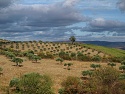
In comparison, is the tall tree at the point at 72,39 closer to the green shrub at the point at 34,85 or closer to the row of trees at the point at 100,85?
the row of trees at the point at 100,85

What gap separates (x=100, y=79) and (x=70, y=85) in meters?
6.74

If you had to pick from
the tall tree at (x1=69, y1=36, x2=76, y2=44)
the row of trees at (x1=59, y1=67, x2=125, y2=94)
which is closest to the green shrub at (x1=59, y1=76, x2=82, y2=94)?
the row of trees at (x1=59, y1=67, x2=125, y2=94)

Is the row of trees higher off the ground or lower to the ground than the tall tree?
lower

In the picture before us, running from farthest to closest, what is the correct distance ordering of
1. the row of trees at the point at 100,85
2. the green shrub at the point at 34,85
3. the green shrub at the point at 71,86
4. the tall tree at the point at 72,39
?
the tall tree at the point at 72,39 < the green shrub at the point at 71,86 < the row of trees at the point at 100,85 < the green shrub at the point at 34,85

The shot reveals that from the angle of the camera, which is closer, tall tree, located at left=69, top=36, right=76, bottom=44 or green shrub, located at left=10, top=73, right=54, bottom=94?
green shrub, located at left=10, top=73, right=54, bottom=94

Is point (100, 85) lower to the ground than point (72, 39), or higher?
lower

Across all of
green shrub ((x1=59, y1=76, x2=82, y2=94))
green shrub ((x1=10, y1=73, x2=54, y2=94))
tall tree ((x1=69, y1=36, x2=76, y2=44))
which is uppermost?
tall tree ((x1=69, y1=36, x2=76, y2=44))

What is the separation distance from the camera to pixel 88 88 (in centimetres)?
5941

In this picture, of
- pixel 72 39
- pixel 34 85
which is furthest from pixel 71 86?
pixel 72 39

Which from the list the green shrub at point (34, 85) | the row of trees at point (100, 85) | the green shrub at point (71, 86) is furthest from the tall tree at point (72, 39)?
the green shrub at point (34, 85)

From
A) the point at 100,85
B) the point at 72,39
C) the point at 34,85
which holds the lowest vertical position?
the point at 100,85

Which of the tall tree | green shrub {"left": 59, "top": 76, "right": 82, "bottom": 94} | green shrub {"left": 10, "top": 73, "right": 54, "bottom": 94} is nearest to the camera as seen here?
green shrub {"left": 10, "top": 73, "right": 54, "bottom": 94}

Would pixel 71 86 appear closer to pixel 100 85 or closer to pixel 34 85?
pixel 100 85

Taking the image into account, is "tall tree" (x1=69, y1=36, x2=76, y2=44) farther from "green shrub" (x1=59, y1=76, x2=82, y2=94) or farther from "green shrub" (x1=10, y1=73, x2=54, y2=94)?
"green shrub" (x1=10, y1=73, x2=54, y2=94)
